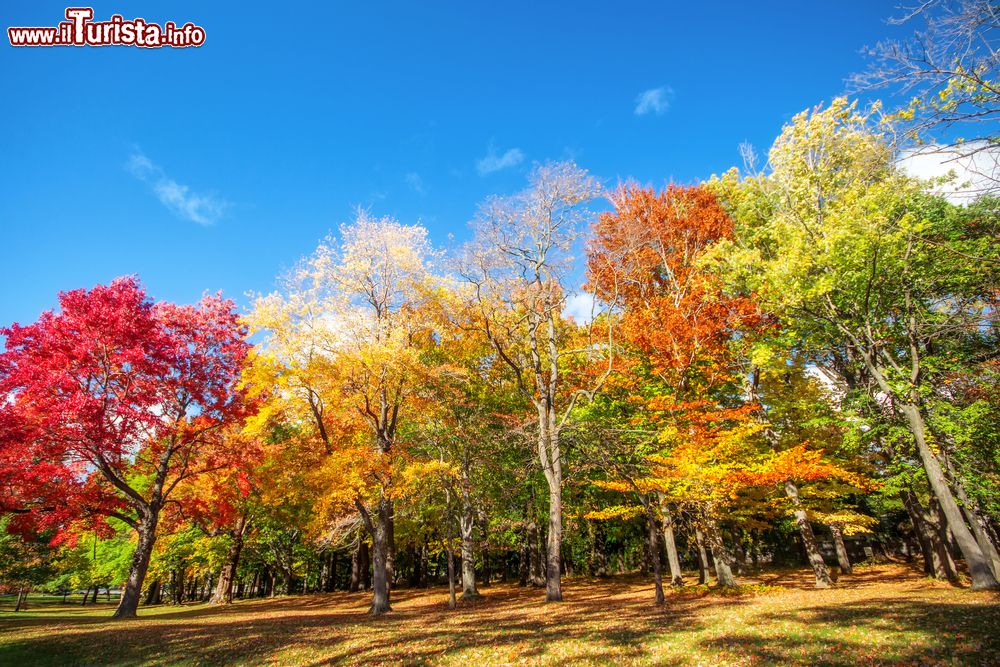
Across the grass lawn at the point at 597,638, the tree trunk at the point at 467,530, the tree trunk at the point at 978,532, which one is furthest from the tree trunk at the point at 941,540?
the tree trunk at the point at 467,530

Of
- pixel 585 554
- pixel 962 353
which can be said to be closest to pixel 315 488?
pixel 962 353

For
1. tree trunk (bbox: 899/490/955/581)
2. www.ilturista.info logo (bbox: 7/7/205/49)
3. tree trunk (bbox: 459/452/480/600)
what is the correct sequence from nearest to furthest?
1. www.ilturista.info logo (bbox: 7/7/205/49)
2. tree trunk (bbox: 899/490/955/581)
3. tree trunk (bbox: 459/452/480/600)

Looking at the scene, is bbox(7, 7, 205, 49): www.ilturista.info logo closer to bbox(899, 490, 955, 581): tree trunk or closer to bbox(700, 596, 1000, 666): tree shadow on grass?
bbox(700, 596, 1000, 666): tree shadow on grass

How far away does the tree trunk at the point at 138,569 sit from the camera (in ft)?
60.3

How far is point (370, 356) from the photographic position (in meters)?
15.7

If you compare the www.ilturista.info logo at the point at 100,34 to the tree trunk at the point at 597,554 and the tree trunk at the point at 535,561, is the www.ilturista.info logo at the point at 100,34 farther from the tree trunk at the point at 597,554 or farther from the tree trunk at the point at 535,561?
the tree trunk at the point at 597,554

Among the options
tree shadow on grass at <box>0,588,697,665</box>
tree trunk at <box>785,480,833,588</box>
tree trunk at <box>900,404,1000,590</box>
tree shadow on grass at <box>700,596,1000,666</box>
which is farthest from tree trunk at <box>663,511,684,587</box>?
tree trunk at <box>900,404,1000,590</box>

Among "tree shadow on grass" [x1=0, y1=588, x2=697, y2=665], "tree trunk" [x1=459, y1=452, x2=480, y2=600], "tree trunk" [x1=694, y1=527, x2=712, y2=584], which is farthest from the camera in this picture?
"tree trunk" [x1=459, y1=452, x2=480, y2=600]

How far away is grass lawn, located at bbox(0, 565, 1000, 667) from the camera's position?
290 inches

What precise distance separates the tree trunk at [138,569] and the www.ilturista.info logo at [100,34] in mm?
17464

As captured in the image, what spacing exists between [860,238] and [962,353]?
22.0 feet

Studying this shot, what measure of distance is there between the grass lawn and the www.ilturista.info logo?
15.6 metres

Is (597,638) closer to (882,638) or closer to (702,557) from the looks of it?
(882,638)

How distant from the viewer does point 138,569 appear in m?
18.7
